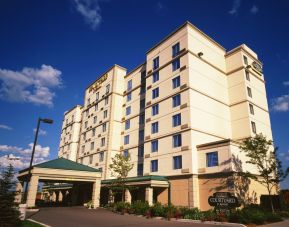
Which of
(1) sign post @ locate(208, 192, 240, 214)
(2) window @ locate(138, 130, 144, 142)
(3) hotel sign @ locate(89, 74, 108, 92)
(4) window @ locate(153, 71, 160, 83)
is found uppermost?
(3) hotel sign @ locate(89, 74, 108, 92)

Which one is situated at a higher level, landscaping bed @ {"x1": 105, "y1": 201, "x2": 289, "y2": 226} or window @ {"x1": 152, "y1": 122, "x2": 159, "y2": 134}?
window @ {"x1": 152, "y1": 122, "x2": 159, "y2": 134}

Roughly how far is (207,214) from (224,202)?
1.93 m

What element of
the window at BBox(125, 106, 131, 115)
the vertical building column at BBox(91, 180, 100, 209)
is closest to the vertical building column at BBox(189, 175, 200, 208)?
the vertical building column at BBox(91, 180, 100, 209)

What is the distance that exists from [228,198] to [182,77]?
1810 centimetres

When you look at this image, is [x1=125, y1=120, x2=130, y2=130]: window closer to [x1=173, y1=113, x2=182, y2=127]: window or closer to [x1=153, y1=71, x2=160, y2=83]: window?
[x1=153, y1=71, x2=160, y2=83]: window

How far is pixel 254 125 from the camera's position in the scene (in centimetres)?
3528

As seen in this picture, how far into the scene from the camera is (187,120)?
31.3 metres

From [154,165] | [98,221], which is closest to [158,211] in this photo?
[98,221]

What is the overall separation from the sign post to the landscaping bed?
467mm

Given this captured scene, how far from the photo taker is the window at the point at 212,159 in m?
28.0

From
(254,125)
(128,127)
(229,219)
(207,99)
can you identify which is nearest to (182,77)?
(207,99)

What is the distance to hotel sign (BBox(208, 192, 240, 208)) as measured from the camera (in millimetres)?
21141

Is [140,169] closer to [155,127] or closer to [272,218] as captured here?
[155,127]

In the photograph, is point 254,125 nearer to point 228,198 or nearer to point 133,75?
point 228,198
